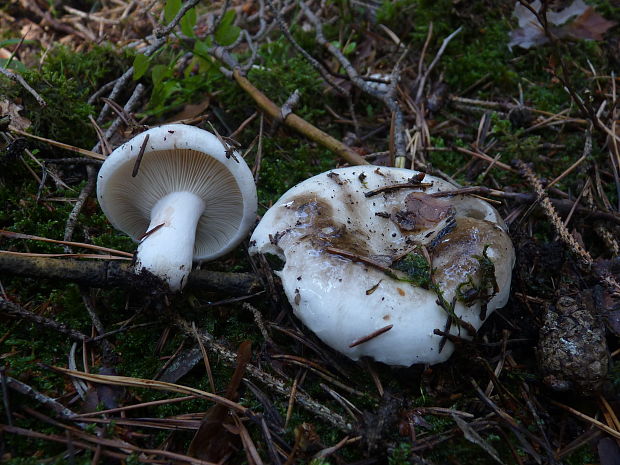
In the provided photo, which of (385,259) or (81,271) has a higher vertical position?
(81,271)

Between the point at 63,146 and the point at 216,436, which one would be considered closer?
the point at 216,436

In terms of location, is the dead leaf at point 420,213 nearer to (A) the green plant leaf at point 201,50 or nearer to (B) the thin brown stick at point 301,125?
(B) the thin brown stick at point 301,125

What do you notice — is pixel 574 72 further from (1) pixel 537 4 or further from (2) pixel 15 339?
(2) pixel 15 339

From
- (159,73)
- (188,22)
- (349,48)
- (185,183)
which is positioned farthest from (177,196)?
(349,48)

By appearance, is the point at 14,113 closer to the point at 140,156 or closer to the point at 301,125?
the point at 140,156

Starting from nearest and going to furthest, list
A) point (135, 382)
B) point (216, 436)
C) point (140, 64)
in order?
point (216, 436), point (135, 382), point (140, 64)

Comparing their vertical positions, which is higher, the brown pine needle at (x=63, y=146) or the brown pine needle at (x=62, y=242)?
the brown pine needle at (x=63, y=146)

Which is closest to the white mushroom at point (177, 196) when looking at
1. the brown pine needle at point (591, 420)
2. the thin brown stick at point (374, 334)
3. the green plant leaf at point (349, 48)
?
the thin brown stick at point (374, 334)
